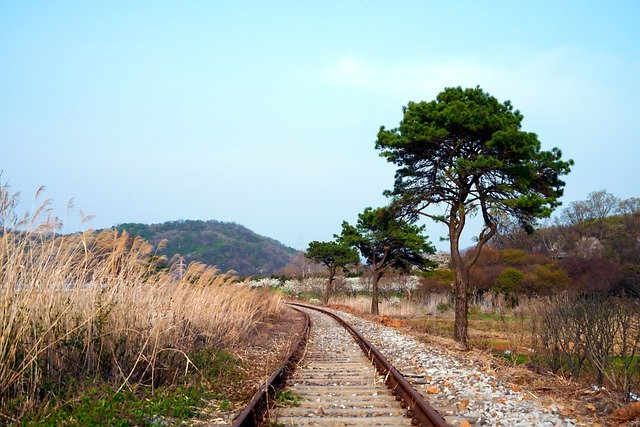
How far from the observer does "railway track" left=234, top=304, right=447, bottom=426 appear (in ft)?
18.5

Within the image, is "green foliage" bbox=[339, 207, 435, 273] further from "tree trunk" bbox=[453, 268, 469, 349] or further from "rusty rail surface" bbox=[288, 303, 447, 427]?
"rusty rail surface" bbox=[288, 303, 447, 427]

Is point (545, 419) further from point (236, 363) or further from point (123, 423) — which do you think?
point (236, 363)

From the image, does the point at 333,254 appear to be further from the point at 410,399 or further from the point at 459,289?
the point at 410,399

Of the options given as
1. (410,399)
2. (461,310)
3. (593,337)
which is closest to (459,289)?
(461,310)

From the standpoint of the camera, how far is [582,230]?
76.7 meters

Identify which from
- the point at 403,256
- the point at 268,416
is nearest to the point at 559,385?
the point at 268,416

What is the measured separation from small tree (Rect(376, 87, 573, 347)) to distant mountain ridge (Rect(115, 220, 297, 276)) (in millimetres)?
107184

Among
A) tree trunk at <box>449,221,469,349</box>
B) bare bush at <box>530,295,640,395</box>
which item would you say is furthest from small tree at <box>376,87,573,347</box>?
bare bush at <box>530,295,640,395</box>

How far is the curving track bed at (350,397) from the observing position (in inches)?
224

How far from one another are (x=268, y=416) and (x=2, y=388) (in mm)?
2511

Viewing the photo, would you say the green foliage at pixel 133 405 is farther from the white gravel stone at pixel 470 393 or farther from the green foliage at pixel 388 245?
the green foliage at pixel 388 245

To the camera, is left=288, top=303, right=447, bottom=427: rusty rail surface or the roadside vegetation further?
the roadside vegetation

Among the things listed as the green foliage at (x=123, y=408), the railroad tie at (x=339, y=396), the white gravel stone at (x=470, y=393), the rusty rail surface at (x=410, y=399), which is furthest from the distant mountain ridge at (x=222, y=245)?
the green foliage at (x=123, y=408)

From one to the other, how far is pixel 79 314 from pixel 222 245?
145373 mm
